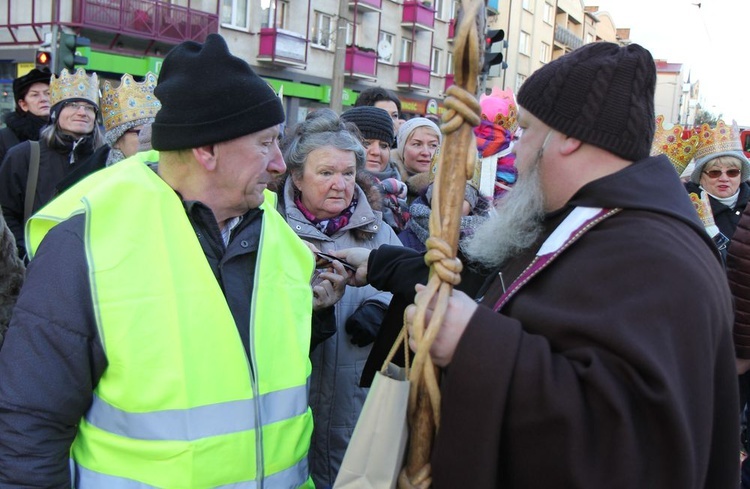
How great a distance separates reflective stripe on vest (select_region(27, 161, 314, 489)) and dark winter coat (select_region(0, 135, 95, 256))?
2.97 m

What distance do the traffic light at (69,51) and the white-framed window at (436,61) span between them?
23938 mm

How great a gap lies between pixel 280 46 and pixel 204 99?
21.6m

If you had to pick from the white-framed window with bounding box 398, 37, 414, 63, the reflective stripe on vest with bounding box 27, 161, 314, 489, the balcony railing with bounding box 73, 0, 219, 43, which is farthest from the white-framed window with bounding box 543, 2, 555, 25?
the reflective stripe on vest with bounding box 27, 161, 314, 489

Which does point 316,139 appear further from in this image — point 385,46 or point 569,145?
point 385,46

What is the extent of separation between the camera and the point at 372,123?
15.3 feet

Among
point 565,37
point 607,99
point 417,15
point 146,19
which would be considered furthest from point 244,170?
point 565,37

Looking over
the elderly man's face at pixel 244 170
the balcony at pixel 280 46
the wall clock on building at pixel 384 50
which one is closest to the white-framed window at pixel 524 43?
the wall clock on building at pixel 384 50

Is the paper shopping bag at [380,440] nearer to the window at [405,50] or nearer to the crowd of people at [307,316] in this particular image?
the crowd of people at [307,316]

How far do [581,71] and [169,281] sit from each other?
110cm

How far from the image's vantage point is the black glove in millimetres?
2736

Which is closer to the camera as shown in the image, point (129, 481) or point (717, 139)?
point (129, 481)

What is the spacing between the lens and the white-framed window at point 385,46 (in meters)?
28.4

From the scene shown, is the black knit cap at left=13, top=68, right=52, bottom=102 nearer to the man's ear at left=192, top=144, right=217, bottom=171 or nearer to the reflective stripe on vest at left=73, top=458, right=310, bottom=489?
the man's ear at left=192, top=144, right=217, bottom=171

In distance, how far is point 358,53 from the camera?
26.5 m
